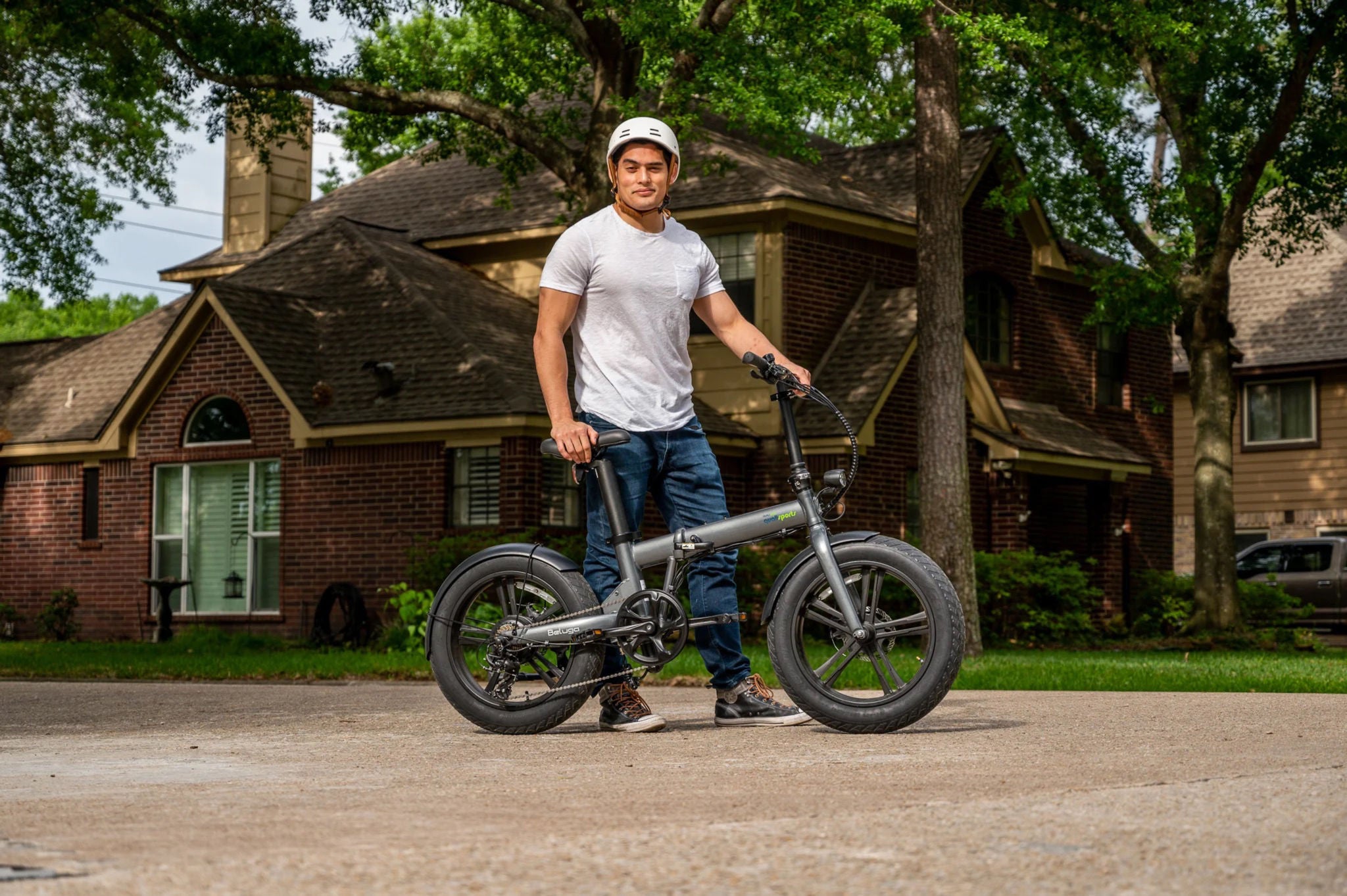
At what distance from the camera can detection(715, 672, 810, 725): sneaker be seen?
7.21m

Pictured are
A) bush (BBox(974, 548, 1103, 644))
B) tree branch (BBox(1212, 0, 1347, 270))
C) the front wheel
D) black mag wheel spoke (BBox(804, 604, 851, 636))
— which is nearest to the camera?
the front wheel

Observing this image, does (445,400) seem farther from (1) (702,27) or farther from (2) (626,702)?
(2) (626,702)

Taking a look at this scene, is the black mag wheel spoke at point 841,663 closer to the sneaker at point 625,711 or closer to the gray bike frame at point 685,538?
the gray bike frame at point 685,538

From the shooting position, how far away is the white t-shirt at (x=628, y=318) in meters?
7.09

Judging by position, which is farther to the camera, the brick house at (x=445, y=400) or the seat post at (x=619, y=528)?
the brick house at (x=445, y=400)

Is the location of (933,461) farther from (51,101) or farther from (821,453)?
(51,101)

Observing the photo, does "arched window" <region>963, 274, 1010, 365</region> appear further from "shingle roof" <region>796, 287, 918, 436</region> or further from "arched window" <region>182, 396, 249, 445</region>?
"arched window" <region>182, 396, 249, 445</region>


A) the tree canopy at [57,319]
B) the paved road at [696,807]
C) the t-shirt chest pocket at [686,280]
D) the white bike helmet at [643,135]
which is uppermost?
the tree canopy at [57,319]

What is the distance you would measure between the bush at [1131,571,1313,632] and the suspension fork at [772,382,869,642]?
65.2 ft

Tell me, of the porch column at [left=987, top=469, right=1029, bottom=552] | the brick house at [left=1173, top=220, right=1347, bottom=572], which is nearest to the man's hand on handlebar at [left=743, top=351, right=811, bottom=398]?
the porch column at [left=987, top=469, right=1029, bottom=552]

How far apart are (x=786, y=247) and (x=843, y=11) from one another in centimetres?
802

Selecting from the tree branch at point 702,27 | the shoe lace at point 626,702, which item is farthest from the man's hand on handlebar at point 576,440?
the tree branch at point 702,27

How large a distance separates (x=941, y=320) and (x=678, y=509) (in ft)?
33.7

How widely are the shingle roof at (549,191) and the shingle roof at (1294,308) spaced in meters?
12.4
